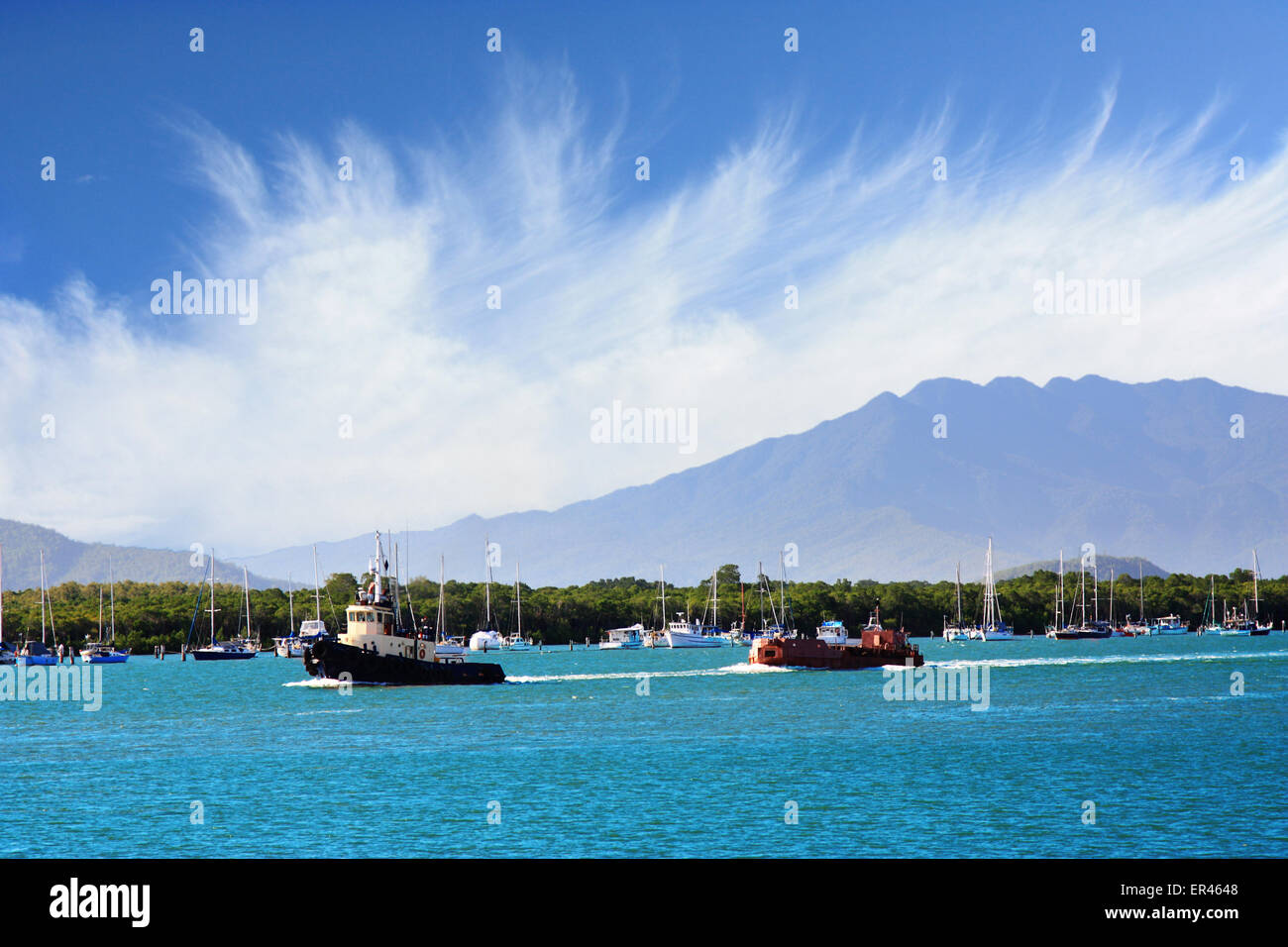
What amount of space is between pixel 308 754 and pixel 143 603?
6047 inches

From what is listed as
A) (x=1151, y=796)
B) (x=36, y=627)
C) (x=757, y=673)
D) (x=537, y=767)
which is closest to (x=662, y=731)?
(x=537, y=767)

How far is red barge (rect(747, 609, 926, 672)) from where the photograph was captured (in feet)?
386

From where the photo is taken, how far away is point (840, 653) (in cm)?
11856

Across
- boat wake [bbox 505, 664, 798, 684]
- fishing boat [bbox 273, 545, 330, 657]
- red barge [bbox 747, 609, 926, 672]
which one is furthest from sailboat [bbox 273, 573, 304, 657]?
red barge [bbox 747, 609, 926, 672]

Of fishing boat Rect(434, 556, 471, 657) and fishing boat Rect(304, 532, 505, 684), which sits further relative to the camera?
fishing boat Rect(434, 556, 471, 657)

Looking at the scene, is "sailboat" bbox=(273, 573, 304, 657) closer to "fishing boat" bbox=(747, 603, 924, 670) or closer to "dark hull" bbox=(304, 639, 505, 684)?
"dark hull" bbox=(304, 639, 505, 684)

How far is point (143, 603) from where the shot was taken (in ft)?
630

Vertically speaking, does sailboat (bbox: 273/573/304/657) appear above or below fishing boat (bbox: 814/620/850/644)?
below

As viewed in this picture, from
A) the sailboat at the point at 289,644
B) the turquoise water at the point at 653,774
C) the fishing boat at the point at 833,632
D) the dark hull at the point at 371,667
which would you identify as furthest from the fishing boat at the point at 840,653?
the sailboat at the point at 289,644

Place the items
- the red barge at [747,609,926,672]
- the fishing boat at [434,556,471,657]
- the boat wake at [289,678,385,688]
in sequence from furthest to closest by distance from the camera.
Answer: the fishing boat at [434,556,471,657] < the red barge at [747,609,926,672] < the boat wake at [289,678,385,688]

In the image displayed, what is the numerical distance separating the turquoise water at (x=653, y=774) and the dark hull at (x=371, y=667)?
1.40 meters

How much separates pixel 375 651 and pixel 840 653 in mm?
48822

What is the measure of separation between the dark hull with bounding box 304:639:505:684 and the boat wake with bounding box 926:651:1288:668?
5254 cm
